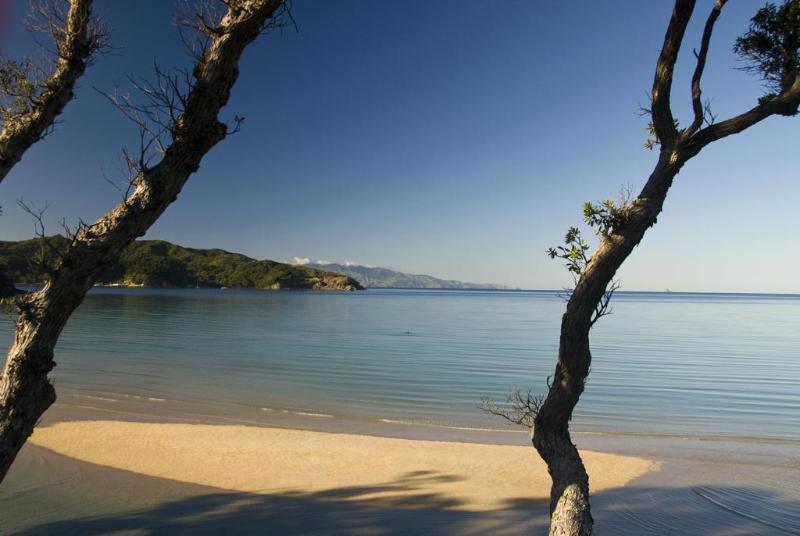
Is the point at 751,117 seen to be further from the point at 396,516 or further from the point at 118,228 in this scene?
the point at 396,516

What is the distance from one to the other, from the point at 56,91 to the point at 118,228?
1.88 metres

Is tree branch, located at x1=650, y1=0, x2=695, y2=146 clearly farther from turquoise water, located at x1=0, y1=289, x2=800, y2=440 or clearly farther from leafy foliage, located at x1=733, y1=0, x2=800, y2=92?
turquoise water, located at x1=0, y1=289, x2=800, y2=440

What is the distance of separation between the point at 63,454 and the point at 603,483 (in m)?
10.9

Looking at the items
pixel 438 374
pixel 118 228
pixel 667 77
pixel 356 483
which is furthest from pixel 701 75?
pixel 438 374

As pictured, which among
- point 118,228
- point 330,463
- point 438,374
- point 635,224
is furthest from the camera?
point 438,374

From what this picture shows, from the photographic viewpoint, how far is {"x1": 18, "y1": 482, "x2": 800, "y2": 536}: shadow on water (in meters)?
7.59

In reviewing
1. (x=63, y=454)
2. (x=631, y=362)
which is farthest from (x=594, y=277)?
(x=631, y=362)

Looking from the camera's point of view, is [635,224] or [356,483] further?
[356,483]

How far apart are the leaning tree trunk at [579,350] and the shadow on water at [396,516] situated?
3.07m

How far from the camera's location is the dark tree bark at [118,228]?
4.34m

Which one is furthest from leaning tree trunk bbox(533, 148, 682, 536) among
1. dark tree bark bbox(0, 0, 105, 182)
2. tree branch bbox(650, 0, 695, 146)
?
dark tree bark bbox(0, 0, 105, 182)

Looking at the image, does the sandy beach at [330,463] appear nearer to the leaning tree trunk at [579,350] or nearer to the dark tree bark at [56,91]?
the leaning tree trunk at [579,350]

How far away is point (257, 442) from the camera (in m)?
12.2

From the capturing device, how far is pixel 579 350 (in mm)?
4969
